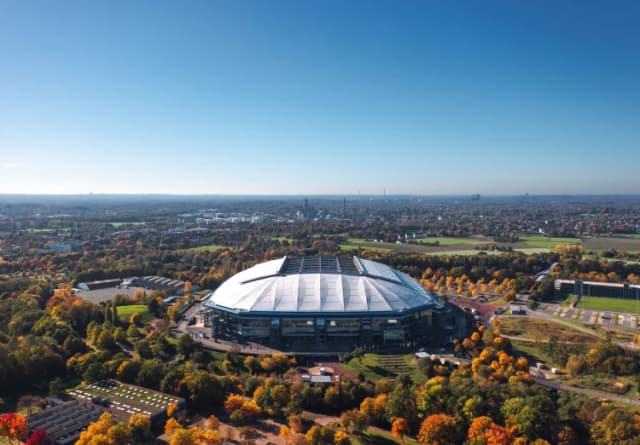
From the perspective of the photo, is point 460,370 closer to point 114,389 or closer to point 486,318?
point 486,318

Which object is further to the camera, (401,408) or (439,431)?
(401,408)

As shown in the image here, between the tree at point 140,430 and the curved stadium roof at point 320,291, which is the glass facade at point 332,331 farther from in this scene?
the tree at point 140,430

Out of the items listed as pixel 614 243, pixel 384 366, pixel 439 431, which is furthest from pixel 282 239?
pixel 439 431

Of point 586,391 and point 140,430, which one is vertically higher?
point 140,430

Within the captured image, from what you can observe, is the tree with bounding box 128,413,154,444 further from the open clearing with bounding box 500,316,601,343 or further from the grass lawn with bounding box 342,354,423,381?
the open clearing with bounding box 500,316,601,343

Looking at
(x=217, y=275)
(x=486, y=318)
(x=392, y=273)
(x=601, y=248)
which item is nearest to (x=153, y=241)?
(x=217, y=275)

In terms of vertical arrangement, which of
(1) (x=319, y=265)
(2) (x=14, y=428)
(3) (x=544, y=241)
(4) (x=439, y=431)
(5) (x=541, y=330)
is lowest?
(5) (x=541, y=330)

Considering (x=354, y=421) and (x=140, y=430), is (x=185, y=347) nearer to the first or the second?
(x=140, y=430)
